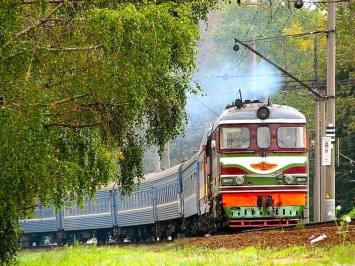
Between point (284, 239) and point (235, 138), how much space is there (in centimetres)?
600

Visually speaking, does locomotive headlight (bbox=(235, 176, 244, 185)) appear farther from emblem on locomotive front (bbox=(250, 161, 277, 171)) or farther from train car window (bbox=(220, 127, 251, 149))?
train car window (bbox=(220, 127, 251, 149))

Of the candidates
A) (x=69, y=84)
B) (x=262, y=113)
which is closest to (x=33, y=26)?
(x=69, y=84)

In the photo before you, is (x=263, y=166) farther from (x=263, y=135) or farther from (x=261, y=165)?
(x=263, y=135)

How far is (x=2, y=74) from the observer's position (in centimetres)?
1559

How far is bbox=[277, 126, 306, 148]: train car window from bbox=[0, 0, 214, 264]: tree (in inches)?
269

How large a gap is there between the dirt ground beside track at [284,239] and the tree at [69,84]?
10.6 ft

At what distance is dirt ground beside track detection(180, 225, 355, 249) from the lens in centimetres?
1750

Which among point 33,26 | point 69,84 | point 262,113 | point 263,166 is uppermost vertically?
point 33,26

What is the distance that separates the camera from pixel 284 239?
19.6 metres

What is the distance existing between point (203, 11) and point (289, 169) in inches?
188

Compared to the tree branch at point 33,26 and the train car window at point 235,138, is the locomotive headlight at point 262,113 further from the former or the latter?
the tree branch at point 33,26

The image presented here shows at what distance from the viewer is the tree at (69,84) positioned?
600 inches

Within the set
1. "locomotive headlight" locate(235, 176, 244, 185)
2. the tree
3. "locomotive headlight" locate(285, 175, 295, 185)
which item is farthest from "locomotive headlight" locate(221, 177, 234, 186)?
the tree

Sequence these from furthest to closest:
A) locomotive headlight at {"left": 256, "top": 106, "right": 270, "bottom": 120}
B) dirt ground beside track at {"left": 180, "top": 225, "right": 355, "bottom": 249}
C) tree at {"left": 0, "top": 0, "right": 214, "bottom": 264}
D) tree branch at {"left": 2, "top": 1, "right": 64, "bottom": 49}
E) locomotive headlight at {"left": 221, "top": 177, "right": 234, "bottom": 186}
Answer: locomotive headlight at {"left": 256, "top": 106, "right": 270, "bottom": 120} < locomotive headlight at {"left": 221, "top": 177, "right": 234, "bottom": 186} < dirt ground beside track at {"left": 180, "top": 225, "right": 355, "bottom": 249} < tree branch at {"left": 2, "top": 1, "right": 64, "bottom": 49} < tree at {"left": 0, "top": 0, "right": 214, "bottom": 264}
